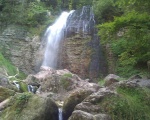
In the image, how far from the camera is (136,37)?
7.59 meters

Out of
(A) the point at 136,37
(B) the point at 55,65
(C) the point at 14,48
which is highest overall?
(A) the point at 136,37

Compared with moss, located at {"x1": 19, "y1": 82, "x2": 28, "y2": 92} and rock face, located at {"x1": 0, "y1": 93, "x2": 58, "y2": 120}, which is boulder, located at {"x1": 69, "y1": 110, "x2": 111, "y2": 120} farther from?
moss, located at {"x1": 19, "y1": 82, "x2": 28, "y2": 92}

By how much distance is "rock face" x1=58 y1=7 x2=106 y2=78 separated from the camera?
16.8 meters

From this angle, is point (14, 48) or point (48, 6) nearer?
point (14, 48)

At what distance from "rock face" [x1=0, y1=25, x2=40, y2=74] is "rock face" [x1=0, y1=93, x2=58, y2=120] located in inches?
420

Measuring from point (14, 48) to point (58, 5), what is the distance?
23.3 ft

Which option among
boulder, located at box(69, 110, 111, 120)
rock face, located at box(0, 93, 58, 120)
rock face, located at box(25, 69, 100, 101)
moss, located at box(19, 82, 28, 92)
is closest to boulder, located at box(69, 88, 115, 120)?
boulder, located at box(69, 110, 111, 120)

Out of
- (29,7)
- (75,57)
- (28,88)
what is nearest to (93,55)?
(75,57)

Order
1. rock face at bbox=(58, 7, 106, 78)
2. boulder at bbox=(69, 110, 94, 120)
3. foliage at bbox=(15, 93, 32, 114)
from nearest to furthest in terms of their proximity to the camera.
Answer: boulder at bbox=(69, 110, 94, 120), foliage at bbox=(15, 93, 32, 114), rock face at bbox=(58, 7, 106, 78)

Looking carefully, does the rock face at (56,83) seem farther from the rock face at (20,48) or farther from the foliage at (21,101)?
the rock face at (20,48)

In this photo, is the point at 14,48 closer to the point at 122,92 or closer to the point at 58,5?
the point at 58,5

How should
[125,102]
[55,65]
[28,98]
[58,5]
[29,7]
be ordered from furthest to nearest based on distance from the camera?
1. [58,5]
2. [29,7]
3. [55,65]
4. [28,98]
5. [125,102]

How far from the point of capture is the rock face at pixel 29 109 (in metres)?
7.34

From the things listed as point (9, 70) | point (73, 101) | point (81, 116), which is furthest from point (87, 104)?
point (9, 70)
